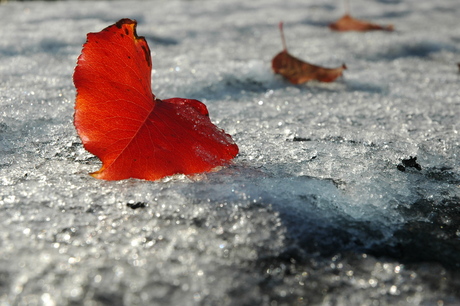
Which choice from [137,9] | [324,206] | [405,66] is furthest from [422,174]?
[137,9]

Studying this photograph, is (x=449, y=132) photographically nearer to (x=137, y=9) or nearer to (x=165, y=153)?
(x=165, y=153)

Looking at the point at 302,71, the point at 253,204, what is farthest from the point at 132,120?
the point at 302,71

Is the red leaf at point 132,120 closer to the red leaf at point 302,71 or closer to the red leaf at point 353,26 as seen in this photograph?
the red leaf at point 302,71

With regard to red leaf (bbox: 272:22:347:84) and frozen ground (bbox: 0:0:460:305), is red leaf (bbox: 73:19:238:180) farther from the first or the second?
red leaf (bbox: 272:22:347:84)

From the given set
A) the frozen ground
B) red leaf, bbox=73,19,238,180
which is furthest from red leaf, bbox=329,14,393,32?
red leaf, bbox=73,19,238,180

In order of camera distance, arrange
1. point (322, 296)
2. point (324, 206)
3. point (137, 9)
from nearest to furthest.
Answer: point (322, 296) → point (324, 206) → point (137, 9)

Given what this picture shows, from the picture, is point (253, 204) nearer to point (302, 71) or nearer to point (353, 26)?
point (302, 71)
